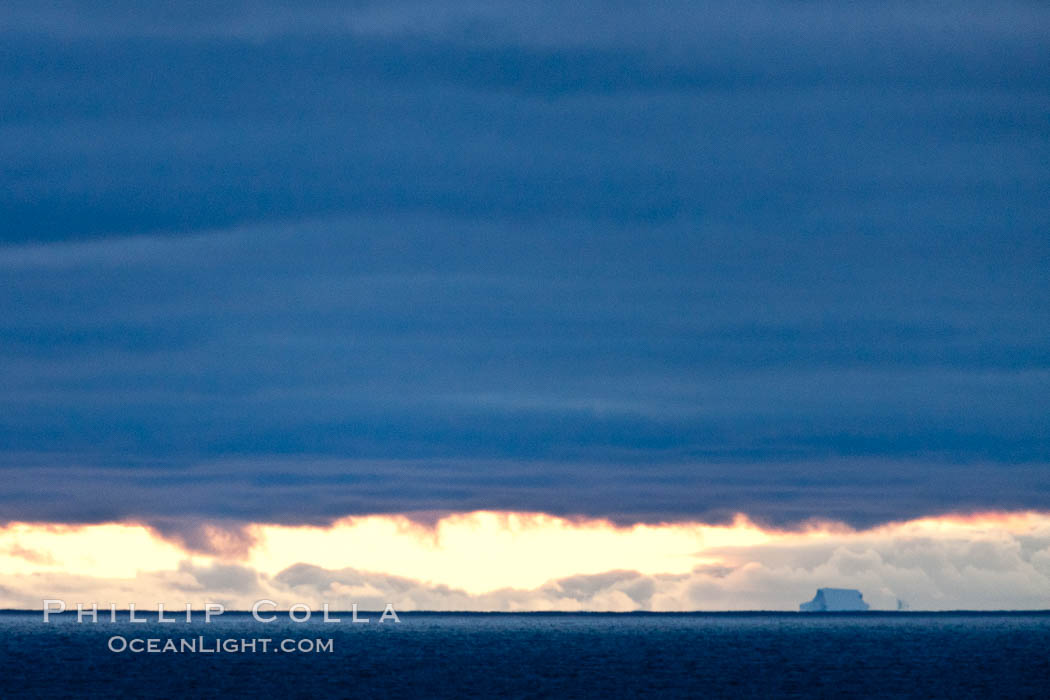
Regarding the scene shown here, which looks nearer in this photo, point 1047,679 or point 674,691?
point 674,691

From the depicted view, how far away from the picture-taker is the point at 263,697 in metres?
162

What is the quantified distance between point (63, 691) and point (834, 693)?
8217 centimetres

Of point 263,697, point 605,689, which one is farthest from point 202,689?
point 605,689

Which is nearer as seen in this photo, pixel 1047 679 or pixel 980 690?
pixel 980 690

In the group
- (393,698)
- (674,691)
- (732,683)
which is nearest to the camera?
(393,698)

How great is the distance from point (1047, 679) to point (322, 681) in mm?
88858

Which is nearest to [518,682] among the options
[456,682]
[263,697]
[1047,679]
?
[456,682]

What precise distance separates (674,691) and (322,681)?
43334 mm

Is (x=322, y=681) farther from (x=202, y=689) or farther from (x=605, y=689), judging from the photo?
(x=605, y=689)

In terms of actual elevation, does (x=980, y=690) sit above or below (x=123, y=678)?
below

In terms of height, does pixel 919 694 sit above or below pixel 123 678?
below

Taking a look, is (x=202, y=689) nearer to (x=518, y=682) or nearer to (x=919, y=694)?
(x=518, y=682)

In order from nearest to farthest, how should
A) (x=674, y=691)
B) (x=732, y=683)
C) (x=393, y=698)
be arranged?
(x=393, y=698), (x=674, y=691), (x=732, y=683)

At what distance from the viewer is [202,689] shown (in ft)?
570
